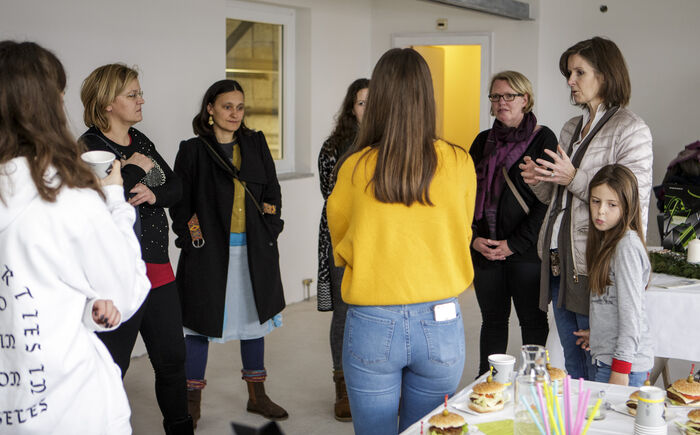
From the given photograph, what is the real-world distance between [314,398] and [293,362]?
68 centimetres

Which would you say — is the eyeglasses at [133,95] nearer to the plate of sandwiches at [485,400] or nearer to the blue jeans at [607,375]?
the plate of sandwiches at [485,400]

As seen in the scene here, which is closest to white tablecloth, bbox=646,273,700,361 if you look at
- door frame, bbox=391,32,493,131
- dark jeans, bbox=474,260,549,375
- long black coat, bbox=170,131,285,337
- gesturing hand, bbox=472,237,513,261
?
dark jeans, bbox=474,260,549,375

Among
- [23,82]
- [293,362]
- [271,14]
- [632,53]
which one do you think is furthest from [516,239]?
[632,53]

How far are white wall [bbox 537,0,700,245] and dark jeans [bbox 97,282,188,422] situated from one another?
4.68 meters

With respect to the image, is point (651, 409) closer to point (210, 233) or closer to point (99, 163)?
point (99, 163)

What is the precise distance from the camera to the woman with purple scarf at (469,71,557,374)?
3506 mm

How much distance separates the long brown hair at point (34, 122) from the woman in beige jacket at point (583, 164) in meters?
1.76

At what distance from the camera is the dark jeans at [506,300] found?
138 inches

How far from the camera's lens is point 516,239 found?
11.5ft

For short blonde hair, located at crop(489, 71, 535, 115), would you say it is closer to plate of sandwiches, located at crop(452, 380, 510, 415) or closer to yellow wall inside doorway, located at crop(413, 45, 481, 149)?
plate of sandwiches, located at crop(452, 380, 510, 415)

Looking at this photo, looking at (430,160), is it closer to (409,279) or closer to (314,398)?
(409,279)

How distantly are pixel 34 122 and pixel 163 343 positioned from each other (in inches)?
62.2

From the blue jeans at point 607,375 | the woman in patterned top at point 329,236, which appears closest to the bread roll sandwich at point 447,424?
the blue jeans at point 607,375

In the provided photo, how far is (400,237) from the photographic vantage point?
2131mm
